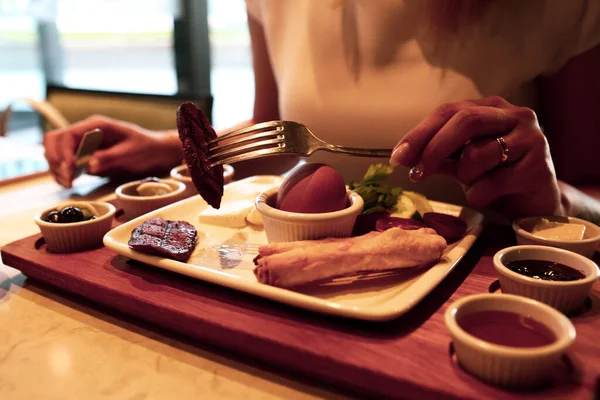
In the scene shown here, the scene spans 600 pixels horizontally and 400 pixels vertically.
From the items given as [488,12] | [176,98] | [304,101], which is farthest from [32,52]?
[488,12]

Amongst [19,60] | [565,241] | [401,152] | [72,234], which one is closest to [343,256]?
[401,152]

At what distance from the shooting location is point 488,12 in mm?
1419

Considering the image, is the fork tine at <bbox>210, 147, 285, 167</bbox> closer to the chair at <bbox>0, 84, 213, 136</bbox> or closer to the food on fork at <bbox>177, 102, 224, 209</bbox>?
the food on fork at <bbox>177, 102, 224, 209</bbox>

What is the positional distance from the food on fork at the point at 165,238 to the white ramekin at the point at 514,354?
0.56m

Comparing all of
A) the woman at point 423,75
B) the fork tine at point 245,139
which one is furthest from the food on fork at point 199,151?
the woman at point 423,75

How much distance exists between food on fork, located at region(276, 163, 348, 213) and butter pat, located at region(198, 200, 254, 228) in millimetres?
183

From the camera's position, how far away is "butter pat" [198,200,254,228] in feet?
4.05

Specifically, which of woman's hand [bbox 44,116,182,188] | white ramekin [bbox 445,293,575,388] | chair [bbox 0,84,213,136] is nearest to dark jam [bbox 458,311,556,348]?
white ramekin [bbox 445,293,575,388]

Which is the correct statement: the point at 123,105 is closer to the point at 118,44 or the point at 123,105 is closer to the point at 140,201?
the point at 140,201

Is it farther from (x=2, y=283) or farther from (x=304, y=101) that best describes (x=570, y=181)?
(x=2, y=283)

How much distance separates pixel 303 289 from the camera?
0.90 meters

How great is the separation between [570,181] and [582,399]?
137 centimetres

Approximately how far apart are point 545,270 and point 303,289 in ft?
1.43

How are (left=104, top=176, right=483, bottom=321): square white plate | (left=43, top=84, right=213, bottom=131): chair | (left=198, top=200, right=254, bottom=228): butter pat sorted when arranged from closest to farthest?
1. (left=104, top=176, right=483, bottom=321): square white plate
2. (left=198, top=200, right=254, bottom=228): butter pat
3. (left=43, top=84, right=213, bottom=131): chair
